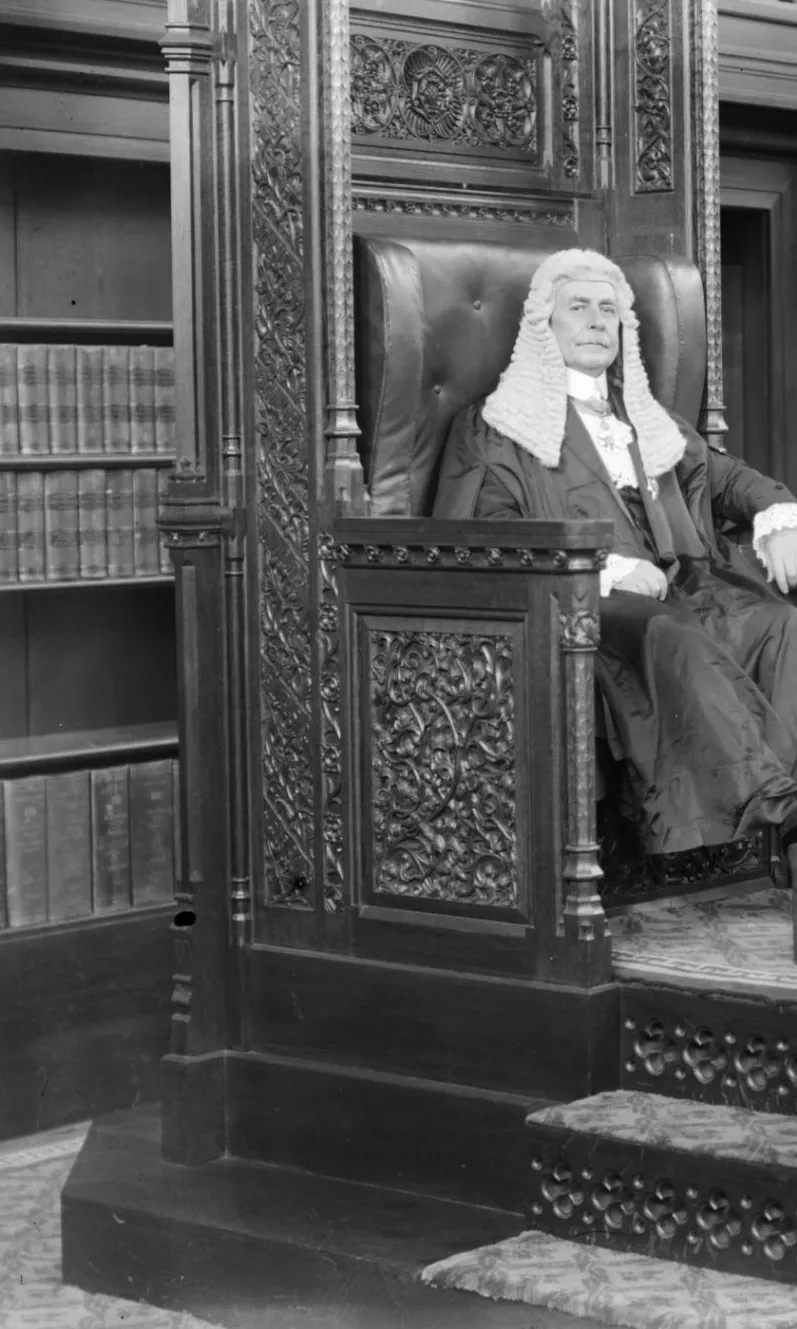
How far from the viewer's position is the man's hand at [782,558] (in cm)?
465

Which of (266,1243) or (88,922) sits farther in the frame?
(88,922)

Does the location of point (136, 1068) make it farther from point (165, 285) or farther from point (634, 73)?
point (634, 73)

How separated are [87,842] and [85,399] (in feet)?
3.25

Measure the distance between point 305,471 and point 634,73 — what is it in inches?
49.7

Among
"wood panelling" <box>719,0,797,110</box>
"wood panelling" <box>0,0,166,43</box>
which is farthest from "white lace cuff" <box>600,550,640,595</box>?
"wood panelling" <box>719,0,797,110</box>

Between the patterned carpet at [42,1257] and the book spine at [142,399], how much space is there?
1.54 meters

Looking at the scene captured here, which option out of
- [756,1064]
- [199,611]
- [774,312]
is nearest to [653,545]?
[199,611]

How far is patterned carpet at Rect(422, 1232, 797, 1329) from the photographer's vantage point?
3385mm

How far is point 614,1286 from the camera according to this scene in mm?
3512

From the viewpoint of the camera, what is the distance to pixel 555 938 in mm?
3980

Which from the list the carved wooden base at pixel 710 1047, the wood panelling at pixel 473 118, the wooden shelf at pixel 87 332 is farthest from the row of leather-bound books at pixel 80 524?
the carved wooden base at pixel 710 1047

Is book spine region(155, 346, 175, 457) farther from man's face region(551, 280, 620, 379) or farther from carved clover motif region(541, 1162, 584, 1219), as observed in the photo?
carved clover motif region(541, 1162, 584, 1219)

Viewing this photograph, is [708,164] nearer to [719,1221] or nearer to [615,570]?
[615,570]

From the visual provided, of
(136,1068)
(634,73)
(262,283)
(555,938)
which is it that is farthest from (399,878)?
(634,73)
